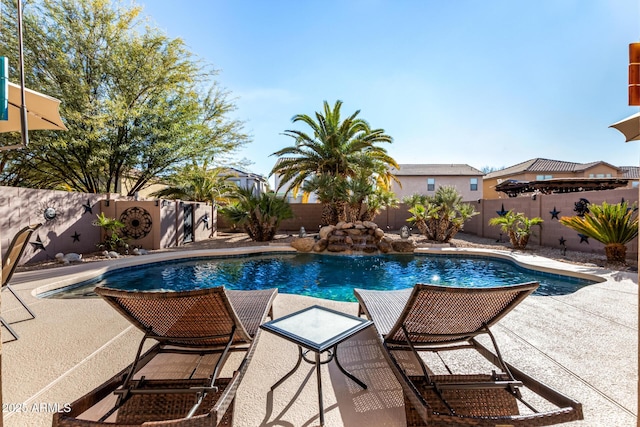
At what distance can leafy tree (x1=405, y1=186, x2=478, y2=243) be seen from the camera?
37.6ft

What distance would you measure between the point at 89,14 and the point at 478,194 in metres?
28.9

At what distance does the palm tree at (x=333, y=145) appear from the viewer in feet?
44.3

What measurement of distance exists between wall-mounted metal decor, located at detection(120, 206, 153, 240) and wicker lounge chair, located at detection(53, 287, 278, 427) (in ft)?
29.5

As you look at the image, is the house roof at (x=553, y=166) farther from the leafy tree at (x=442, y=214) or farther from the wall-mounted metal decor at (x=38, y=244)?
the wall-mounted metal decor at (x=38, y=244)

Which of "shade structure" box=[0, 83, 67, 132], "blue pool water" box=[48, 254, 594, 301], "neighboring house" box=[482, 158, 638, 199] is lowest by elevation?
"blue pool water" box=[48, 254, 594, 301]

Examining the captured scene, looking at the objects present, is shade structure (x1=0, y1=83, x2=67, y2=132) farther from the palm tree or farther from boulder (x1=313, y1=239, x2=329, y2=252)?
the palm tree

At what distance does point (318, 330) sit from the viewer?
2148 millimetres

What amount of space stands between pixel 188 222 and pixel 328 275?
737 centimetres

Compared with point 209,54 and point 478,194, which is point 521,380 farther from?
point 478,194

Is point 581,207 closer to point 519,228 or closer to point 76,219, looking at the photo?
point 519,228

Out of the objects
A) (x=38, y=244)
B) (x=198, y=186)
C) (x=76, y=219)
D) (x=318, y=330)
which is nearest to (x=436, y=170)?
(x=198, y=186)

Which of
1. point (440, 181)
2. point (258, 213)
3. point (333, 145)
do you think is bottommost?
point (258, 213)

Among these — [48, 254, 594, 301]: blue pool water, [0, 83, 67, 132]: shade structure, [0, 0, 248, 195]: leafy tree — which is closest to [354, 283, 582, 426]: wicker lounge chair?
[48, 254, 594, 301]: blue pool water

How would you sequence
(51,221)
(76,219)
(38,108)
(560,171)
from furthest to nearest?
(560,171), (76,219), (51,221), (38,108)
